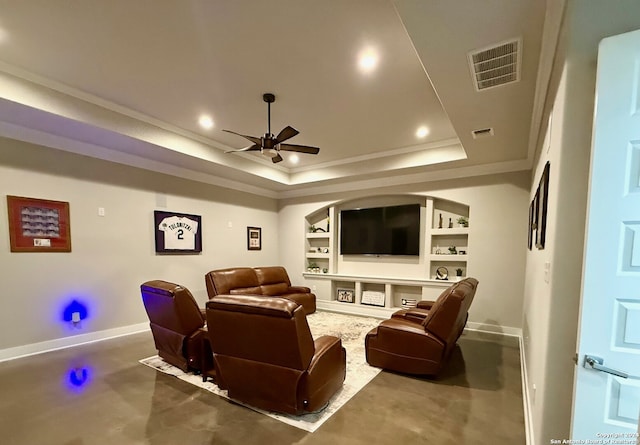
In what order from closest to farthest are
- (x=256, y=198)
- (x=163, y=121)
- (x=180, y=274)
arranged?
(x=163, y=121)
(x=180, y=274)
(x=256, y=198)

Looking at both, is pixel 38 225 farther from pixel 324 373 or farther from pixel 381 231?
pixel 381 231

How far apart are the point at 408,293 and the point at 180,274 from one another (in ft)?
14.3

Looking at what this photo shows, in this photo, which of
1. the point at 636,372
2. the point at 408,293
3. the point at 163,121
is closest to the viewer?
the point at 636,372

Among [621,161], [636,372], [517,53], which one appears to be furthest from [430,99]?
[636,372]

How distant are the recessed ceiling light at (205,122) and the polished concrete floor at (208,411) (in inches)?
124

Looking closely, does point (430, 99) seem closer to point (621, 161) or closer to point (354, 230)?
point (621, 161)

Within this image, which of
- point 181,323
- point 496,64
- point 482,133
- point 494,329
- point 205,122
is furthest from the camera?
point 494,329

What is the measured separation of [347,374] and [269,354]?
1.27 metres

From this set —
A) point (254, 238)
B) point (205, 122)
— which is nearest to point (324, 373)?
point (205, 122)

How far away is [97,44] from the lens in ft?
8.03

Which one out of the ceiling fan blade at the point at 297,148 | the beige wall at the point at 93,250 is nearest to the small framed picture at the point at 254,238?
the beige wall at the point at 93,250

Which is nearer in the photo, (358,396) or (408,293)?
(358,396)

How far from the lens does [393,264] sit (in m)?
5.91

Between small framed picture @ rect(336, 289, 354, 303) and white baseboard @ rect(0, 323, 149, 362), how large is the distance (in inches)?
146
